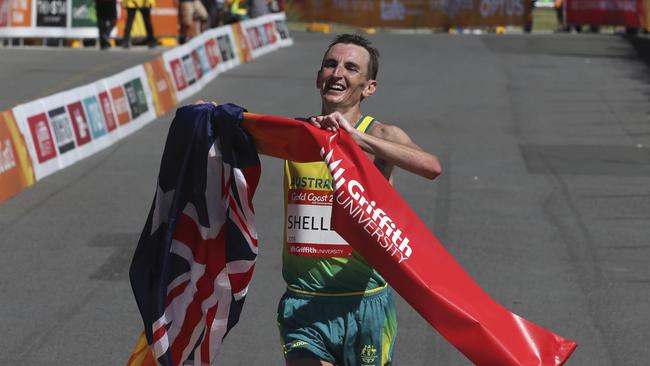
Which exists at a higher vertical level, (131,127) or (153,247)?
(153,247)

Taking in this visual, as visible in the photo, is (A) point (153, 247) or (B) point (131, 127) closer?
(A) point (153, 247)

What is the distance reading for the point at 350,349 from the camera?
6.05m

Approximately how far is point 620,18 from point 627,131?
82.2ft

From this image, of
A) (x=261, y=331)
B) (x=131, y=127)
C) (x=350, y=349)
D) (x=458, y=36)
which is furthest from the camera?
(x=458, y=36)

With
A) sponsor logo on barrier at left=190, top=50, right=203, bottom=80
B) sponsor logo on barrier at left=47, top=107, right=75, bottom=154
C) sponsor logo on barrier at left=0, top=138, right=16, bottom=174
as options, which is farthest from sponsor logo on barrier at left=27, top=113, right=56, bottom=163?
sponsor logo on barrier at left=190, top=50, right=203, bottom=80

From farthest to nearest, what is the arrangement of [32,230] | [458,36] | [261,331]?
1. [458,36]
2. [32,230]
3. [261,331]

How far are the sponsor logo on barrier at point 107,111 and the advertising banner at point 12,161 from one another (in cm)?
346

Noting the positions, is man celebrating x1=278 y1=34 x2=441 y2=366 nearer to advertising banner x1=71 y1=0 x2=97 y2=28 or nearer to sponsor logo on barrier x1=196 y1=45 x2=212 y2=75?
sponsor logo on barrier x1=196 y1=45 x2=212 y2=75

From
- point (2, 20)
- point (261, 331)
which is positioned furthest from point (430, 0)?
point (261, 331)

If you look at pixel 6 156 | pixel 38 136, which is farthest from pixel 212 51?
pixel 6 156

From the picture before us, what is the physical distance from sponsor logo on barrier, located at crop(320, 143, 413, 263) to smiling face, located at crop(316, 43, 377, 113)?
365 millimetres

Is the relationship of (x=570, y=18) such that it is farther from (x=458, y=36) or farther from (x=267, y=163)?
A: (x=267, y=163)

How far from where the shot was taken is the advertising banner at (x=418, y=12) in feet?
161

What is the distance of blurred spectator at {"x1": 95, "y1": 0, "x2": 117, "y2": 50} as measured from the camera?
3225cm
